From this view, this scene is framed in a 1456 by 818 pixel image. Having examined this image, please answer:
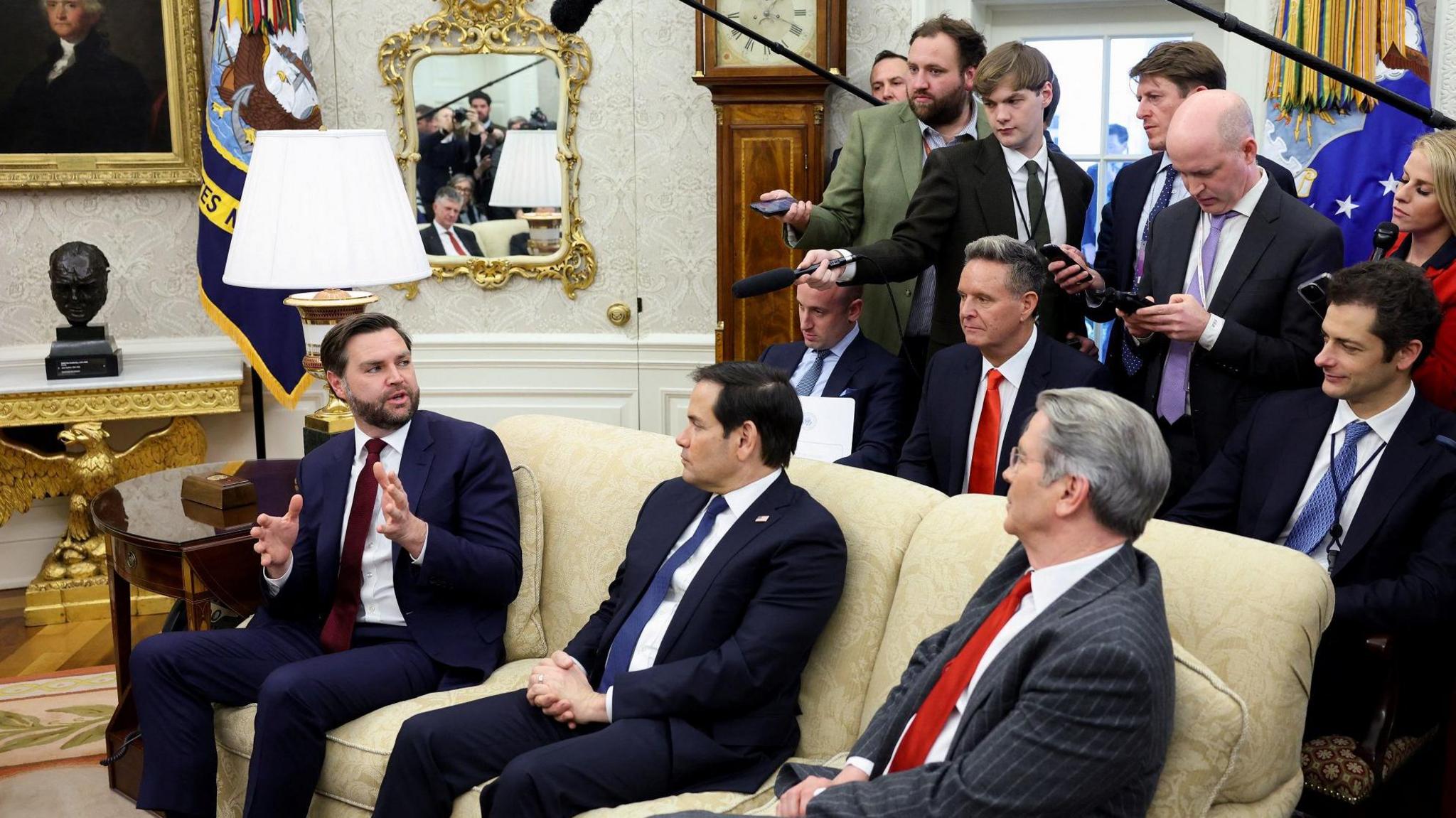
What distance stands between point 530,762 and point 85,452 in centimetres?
324

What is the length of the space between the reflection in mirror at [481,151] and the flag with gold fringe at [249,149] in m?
0.55

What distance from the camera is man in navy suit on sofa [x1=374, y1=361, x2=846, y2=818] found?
7.79ft

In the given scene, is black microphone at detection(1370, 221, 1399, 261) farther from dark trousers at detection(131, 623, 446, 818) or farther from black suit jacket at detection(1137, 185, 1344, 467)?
dark trousers at detection(131, 623, 446, 818)

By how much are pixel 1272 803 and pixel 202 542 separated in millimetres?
2273

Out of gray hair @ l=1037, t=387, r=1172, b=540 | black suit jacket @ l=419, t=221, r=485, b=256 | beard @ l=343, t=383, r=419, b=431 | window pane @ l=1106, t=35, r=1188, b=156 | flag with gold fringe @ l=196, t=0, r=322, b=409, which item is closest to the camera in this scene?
gray hair @ l=1037, t=387, r=1172, b=540

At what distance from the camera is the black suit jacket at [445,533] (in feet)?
9.47

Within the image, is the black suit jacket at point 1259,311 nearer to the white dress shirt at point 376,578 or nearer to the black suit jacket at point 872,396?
the black suit jacket at point 872,396

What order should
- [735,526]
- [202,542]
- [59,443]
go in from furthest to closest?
[59,443]
[202,542]
[735,526]

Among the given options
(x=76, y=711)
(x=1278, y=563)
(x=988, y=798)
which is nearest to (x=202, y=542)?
(x=76, y=711)

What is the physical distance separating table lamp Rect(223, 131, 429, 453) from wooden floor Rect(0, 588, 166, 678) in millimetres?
1635

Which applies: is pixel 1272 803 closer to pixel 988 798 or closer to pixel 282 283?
pixel 988 798

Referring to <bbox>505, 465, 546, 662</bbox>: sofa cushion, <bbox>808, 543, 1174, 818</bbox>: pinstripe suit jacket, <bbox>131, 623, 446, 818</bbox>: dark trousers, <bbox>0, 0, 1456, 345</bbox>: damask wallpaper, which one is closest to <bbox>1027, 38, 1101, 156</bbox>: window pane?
<bbox>0, 0, 1456, 345</bbox>: damask wallpaper

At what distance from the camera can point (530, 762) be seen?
92.2 inches

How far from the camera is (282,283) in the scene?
10.6 ft
